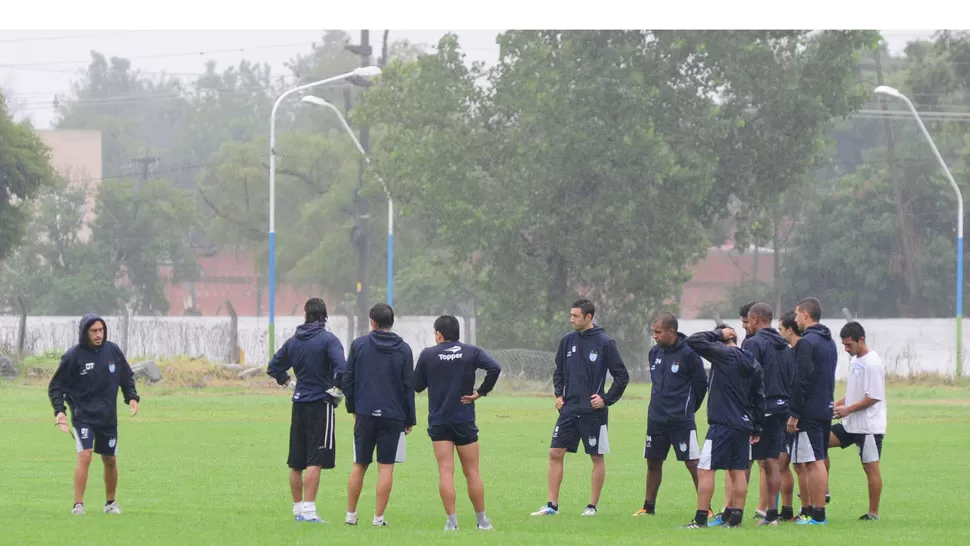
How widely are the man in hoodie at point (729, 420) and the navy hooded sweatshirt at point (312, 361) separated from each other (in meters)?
3.30

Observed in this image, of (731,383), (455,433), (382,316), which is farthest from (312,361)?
(731,383)

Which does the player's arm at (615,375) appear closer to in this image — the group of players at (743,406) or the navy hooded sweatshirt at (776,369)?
the group of players at (743,406)

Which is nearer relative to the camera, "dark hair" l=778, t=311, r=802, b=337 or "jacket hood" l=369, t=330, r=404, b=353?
"jacket hood" l=369, t=330, r=404, b=353

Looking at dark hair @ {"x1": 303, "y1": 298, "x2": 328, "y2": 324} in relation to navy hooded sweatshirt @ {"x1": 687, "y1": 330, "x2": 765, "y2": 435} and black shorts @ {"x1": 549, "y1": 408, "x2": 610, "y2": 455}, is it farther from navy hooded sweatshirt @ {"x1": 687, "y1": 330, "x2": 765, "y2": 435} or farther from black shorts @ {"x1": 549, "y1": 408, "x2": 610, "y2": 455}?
navy hooded sweatshirt @ {"x1": 687, "y1": 330, "x2": 765, "y2": 435}

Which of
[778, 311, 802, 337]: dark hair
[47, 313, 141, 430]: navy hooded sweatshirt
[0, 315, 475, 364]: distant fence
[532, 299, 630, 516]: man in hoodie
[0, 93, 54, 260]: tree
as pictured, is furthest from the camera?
[0, 315, 475, 364]: distant fence

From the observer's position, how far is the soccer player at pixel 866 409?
14.2 m

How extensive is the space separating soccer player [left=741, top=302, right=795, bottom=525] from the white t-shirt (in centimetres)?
89

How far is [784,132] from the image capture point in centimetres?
4994

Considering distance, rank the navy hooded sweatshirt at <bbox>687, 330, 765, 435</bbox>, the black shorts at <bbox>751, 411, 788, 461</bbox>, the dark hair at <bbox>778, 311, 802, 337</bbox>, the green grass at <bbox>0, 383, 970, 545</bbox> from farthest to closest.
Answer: the dark hair at <bbox>778, 311, 802, 337</bbox>, the black shorts at <bbox>751, 411, 788, 461</bbox>, the navy hooded sweatshirt at <bbox>687, 330, 765, 435</bbox>, the green grass at <bbox>0, 383, 970, 545</bbox>

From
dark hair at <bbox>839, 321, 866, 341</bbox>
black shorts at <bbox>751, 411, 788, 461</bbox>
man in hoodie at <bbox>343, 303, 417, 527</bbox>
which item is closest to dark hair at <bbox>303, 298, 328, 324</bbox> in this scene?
man in hoodie at <bbox>343, 303, 417, 527</bbox>

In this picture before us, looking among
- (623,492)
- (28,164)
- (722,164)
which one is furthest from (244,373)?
(623,492)

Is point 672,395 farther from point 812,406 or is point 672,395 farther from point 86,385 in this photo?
point 86,385

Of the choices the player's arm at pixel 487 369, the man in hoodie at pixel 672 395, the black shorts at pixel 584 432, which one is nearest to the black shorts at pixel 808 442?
the man in hoodie at pixel 672 395

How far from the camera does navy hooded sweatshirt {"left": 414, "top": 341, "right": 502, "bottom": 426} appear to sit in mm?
13164
